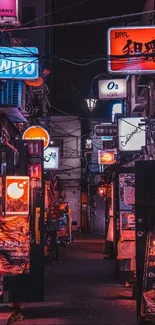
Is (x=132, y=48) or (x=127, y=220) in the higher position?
(x=132, y=48)

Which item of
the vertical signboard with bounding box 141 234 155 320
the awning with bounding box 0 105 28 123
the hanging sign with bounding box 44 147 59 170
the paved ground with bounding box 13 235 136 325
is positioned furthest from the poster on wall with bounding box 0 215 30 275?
the hanging sign with bounding box 44 147 59 170

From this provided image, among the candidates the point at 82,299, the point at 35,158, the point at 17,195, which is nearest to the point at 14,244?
the point at 17,195

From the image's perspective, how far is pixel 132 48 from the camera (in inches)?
553

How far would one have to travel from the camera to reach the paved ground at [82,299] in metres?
10.9

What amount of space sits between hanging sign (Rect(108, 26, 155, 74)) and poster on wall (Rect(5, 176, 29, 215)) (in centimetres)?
453

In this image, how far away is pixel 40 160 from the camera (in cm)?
1156

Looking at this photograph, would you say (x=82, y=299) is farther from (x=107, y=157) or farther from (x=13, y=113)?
(x=107, y=157)

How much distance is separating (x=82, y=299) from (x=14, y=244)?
338 centimetres

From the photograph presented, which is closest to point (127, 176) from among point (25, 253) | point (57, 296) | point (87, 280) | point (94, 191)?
point (87, 280)

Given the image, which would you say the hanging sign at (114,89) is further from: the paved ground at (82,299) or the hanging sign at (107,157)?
the hanging sign at (107,157)

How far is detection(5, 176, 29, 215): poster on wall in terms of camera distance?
10.7 meters

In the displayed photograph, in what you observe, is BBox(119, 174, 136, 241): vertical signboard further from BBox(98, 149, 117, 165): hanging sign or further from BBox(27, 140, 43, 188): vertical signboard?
BBox(98, 149, 117, 165): hanging sign

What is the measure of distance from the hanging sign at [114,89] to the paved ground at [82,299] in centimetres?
641

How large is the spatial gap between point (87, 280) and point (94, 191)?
3291 cm
